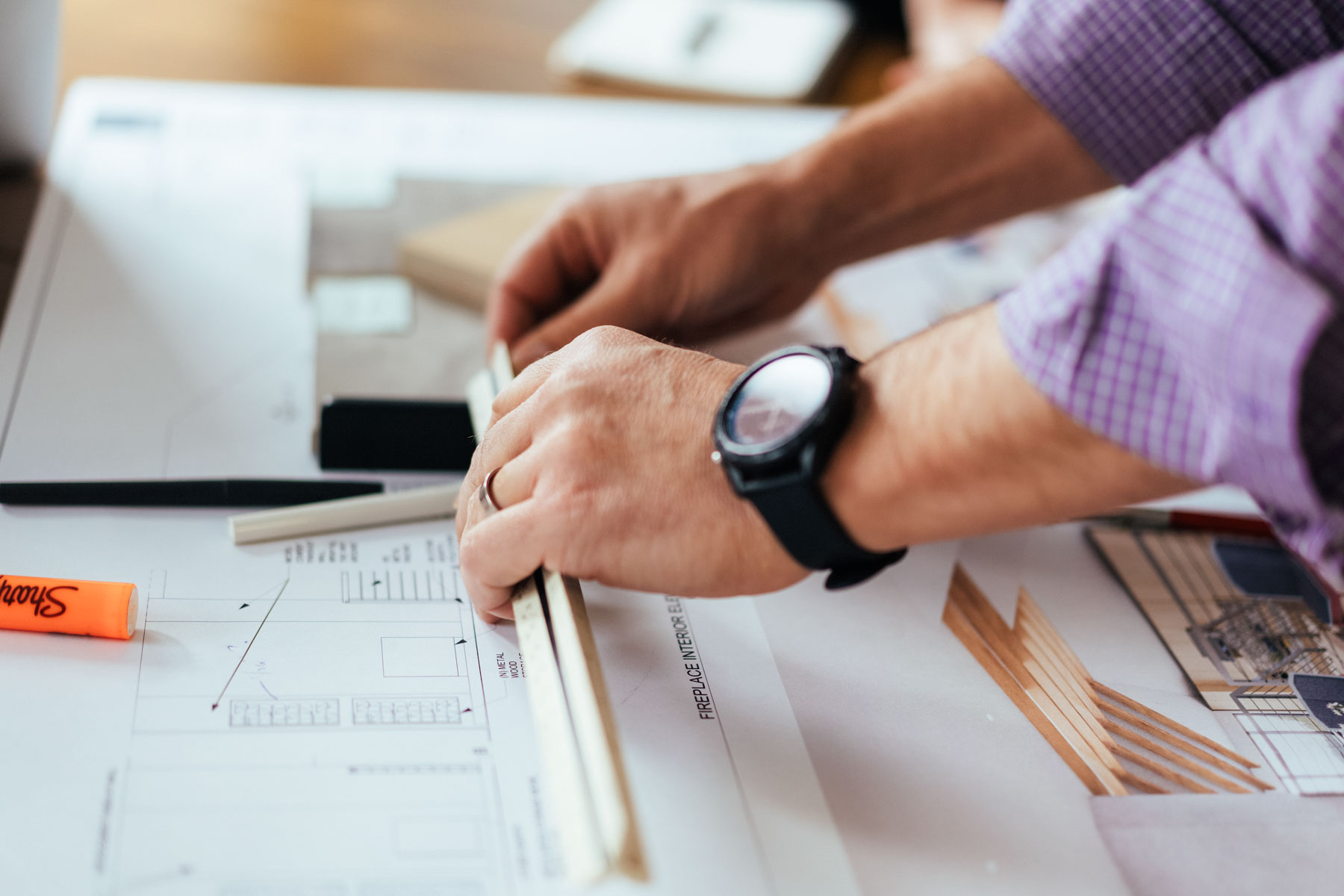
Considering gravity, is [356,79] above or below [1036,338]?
above

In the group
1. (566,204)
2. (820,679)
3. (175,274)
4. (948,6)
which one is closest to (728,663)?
(820,679)

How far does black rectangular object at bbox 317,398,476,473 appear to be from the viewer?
29.6 inches

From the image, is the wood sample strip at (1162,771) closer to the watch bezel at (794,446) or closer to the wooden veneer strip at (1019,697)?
the wooden veneer strip at (1019,697)

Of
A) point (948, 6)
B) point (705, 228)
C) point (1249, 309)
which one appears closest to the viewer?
point (1249, 309)

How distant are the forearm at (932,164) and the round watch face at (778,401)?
307 millimetres

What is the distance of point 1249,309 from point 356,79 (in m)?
1.08

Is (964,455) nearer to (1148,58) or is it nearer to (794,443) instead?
(794,443)

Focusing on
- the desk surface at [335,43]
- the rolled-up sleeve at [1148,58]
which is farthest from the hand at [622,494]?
the desk surface at [335,43]

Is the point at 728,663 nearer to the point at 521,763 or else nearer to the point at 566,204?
the point at 521,763

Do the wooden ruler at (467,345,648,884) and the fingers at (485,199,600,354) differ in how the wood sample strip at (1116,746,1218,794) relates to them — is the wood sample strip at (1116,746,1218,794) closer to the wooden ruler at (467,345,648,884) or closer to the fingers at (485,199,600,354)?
the wooden ruler at (467,345,648,884)

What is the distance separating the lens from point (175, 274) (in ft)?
3.03

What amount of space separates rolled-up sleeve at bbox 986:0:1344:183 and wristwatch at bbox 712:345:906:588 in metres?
0.40

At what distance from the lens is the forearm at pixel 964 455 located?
0.52 metres

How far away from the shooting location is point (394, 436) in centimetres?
76
